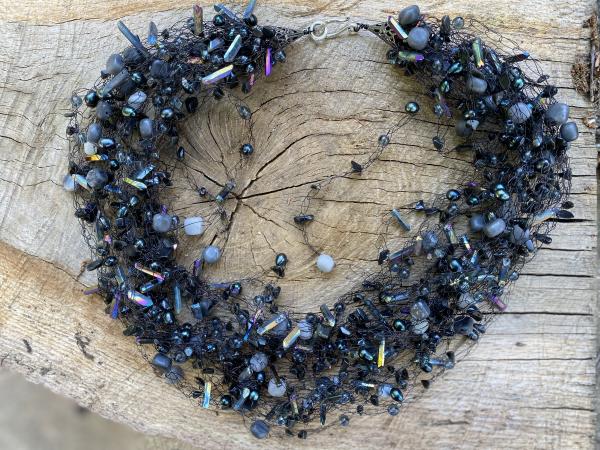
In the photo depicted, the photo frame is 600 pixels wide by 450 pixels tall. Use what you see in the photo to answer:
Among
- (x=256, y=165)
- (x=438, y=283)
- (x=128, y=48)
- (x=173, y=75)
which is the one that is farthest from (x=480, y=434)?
(x=128, y=48)

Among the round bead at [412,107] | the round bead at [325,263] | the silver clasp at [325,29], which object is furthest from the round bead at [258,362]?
the silver clasp at [325,29]

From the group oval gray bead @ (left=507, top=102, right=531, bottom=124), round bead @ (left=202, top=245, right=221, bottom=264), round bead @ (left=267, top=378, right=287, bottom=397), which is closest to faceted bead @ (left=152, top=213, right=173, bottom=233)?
round bead @ (left=202, top=245, right=221, bottom=264)

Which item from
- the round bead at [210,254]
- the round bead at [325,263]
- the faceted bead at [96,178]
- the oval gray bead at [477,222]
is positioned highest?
the faceted bead at [96,178]

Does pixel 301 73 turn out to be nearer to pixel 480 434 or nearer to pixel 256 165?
pixel 256 165

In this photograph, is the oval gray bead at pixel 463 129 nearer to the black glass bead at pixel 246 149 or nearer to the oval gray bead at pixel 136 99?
the black glass bead at pixel 246 149

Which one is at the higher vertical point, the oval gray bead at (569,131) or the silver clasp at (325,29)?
the silver clasp at (325,29)

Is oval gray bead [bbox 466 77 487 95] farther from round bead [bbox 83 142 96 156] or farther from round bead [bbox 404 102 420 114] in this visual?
round bead [bbox 83 142 96 156]
